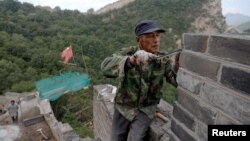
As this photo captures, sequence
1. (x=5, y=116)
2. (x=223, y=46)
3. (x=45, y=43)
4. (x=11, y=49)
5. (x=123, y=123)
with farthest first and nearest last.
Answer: (x=45, y=43), (x=11, y=49), (x=5, y=116), (x=123, y=123), (x=223, y=46)

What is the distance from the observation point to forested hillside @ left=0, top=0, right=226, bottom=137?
89.0 ft

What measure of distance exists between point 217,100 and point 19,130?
39.3 ft

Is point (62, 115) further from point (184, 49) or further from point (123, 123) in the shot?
point (184, 49)

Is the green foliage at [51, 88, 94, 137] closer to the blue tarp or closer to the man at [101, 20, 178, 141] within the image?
the blue tarp

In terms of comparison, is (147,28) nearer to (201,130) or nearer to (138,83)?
(138,83)

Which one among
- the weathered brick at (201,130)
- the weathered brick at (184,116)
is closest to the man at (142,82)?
the weathered brick at (184,116)

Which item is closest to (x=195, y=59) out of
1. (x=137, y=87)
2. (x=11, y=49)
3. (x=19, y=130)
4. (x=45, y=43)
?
(x=137, y=87)

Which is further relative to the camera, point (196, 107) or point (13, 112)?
point (13, 112)

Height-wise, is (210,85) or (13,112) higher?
(210,85)

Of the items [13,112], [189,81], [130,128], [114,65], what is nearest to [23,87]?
[13,112]

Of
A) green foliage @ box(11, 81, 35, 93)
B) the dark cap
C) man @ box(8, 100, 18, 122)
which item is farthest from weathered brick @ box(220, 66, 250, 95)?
green foliage @ box(11, 81, 35, 93)

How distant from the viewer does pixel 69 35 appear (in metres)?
36.8

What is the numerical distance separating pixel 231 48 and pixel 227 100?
0.23 m

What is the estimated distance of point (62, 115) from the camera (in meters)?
18.6
